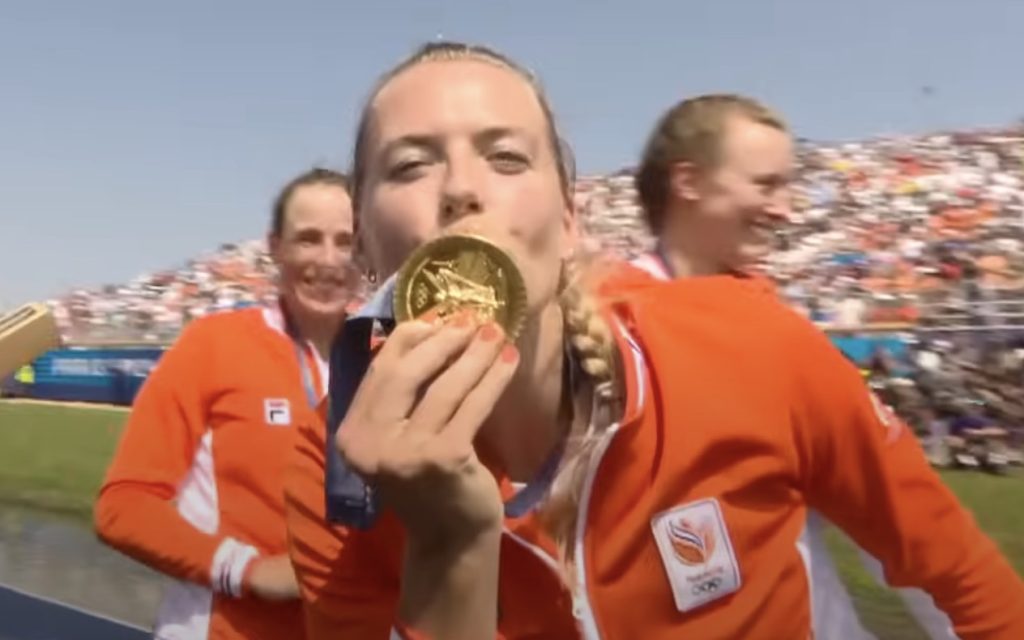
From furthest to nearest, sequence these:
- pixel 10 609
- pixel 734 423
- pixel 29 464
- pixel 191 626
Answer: pixel 29 464 < pixel 10 609 < pixel 191 626 < pixel 734 423

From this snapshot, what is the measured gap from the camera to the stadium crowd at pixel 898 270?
10547mm

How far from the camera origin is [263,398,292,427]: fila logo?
2.86m

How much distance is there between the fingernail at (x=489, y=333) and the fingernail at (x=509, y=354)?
0.8 inches

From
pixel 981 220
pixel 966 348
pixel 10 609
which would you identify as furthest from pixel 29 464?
pixel 981 220

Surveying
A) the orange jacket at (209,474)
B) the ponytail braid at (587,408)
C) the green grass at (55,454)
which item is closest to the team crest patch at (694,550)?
the ponytail braid at (587,408)

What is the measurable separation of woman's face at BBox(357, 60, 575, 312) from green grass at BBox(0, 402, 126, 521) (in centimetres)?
953

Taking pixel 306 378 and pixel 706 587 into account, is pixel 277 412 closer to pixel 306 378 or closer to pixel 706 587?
pixel 306 378

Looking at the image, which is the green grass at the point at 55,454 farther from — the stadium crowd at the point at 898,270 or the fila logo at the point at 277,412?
the fila logo at the point at 277,412

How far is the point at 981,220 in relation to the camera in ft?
57.4

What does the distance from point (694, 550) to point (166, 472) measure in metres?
1.54

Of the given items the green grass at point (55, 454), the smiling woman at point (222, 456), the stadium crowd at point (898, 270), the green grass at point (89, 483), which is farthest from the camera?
the green grass at point (55, 454)

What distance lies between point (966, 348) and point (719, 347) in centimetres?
991

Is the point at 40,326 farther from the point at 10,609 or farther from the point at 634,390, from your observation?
the point at 634,390

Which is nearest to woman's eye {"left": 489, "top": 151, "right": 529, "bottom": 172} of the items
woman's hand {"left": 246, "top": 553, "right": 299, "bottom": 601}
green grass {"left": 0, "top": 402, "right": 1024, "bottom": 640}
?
woman's hand {"left": 246, "top": 553, "right": 299, "bottom": 601}
